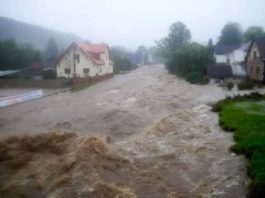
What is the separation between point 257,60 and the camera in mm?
37000

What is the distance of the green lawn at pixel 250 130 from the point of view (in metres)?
9.88

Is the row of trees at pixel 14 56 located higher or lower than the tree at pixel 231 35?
lower

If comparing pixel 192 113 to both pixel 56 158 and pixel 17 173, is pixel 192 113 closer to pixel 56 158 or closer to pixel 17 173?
pixel 56 158

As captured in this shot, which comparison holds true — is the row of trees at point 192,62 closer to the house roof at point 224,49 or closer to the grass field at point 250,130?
the house roof at point 224,49

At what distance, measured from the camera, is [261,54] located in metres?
35.7

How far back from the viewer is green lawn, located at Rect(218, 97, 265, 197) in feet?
32.4

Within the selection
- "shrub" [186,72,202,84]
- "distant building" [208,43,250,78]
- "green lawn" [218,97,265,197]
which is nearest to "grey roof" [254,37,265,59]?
"distant building" [208,43,250,78]

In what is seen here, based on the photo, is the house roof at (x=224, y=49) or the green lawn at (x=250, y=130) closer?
the green lawn at (x=250, y=130)

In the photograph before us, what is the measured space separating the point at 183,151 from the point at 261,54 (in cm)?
2659

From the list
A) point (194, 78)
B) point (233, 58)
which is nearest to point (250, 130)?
point (194, 78)

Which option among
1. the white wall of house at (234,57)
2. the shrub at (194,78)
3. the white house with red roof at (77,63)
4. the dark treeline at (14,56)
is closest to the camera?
the shrub at (194,78)

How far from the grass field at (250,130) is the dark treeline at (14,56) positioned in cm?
4338

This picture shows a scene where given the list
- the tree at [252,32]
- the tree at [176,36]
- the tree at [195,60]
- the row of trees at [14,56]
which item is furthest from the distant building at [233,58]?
the row of trees at [14,56]

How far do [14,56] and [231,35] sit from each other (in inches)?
2157
